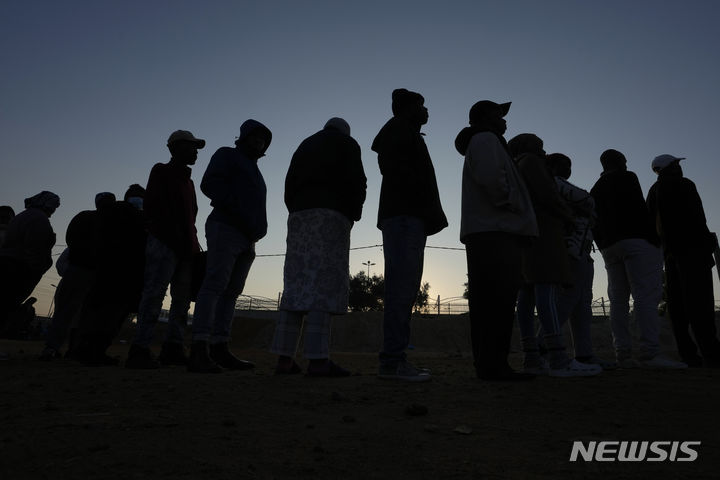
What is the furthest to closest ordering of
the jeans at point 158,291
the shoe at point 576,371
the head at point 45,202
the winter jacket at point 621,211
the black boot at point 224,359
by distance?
1. the head at point 45,202
2. the winter jacket at point 621,211
3. the black boot at point 224,359
4. the jeans at point 158,291
5. the shoe at point 576,371

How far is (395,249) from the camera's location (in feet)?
12.4

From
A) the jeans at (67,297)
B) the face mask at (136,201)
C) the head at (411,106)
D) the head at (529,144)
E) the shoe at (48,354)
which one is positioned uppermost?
the head at (411,106)

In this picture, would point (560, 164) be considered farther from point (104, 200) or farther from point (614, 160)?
point (104, 200)

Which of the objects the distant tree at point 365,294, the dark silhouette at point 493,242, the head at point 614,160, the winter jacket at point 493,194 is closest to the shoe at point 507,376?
the dark silhouette at point 493,242

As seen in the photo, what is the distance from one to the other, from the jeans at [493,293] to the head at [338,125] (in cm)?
147

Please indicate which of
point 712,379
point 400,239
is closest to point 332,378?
point 400,239

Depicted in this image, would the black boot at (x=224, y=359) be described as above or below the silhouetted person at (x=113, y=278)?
below

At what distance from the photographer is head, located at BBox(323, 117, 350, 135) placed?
435 centimetres

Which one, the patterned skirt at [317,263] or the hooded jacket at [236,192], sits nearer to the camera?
the patterned skirt at [317,263]

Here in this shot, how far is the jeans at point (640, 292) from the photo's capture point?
517 cm

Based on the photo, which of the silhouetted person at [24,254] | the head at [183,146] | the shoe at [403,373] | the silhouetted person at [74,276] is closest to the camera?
the shoe at [403,373]

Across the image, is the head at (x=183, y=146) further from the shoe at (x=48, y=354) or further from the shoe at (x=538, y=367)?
the shoe at (x=538, y=367)

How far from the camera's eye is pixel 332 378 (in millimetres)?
3695

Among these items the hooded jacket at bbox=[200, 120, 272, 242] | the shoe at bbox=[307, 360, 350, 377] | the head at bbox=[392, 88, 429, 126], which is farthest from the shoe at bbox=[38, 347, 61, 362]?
the head at bbox=[392, 88, 429, 126]
